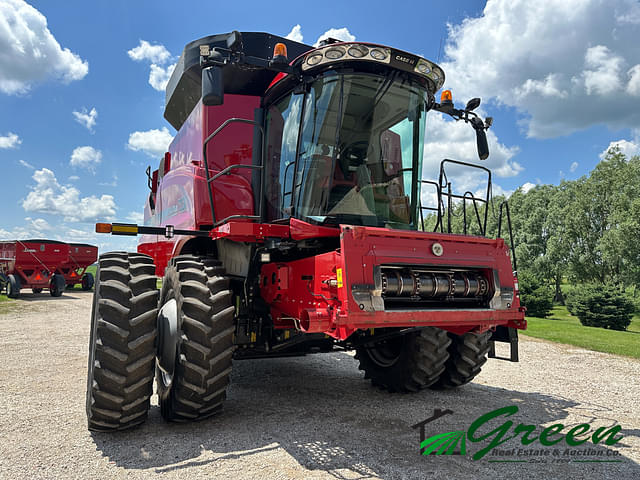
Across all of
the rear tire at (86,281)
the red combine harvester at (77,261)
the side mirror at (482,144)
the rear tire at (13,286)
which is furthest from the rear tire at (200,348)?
the rear tire at (86,281)

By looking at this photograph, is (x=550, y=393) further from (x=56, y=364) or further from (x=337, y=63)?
(x=56, y=364)

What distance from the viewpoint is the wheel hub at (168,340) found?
445 centimetres

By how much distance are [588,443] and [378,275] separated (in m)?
2.62

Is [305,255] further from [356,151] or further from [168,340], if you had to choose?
[168,340]

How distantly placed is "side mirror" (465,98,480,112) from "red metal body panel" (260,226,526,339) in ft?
5.22

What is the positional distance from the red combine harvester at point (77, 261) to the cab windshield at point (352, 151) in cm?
2186

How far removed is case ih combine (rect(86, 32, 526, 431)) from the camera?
155 inches

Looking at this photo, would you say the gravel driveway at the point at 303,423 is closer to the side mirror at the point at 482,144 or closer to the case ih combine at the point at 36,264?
the side mirror at the point at 482,144

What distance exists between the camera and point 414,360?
5465mm

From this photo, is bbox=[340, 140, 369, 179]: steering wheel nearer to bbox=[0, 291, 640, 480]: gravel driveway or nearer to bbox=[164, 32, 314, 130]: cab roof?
bbox=[164, 32, 314, 130]: cab roof

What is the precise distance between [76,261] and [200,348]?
73.4 ft

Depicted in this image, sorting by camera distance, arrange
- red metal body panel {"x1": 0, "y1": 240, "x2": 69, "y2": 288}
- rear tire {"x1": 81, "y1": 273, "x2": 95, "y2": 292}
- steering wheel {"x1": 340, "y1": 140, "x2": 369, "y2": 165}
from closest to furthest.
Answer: steering wheel {"x1": 340, "y1": 140, "x2": 369, "y2": 165} → red metal body panel {"x1": 0, "y1": 240, "x2": 69, "y2": 288} → rear tire {"x1": 81, "y1": 273, "x2": 95, "y2": 292}

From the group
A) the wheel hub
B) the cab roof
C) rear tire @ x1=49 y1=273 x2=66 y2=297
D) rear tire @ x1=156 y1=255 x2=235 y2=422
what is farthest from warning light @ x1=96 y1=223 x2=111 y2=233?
rear tire @ x1=49 y1=273 x2=66 y2=297

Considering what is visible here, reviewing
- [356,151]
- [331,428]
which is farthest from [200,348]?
[356,151]
